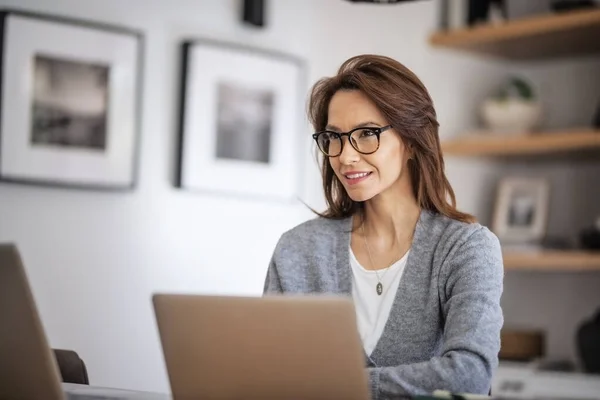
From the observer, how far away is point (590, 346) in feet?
10.9

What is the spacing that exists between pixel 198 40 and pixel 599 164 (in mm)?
1683

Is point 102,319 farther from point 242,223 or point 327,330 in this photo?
point 327,330

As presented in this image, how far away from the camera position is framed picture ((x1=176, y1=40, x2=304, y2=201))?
338cm

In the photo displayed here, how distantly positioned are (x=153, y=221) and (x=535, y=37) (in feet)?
5.38

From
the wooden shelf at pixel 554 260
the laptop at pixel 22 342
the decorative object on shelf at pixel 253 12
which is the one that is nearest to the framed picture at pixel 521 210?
the wooden shelf at pixel 554 260

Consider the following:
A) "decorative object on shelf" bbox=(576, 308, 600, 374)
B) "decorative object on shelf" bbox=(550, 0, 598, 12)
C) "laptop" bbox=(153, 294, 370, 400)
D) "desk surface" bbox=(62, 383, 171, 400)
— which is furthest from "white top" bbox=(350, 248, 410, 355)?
Result: "decorative object on shelf" bbox=(550, 0, 598, 12)

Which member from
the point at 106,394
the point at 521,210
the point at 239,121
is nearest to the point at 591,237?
the point at 521,210

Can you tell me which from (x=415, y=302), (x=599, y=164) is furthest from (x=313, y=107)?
(x=599, y=164)

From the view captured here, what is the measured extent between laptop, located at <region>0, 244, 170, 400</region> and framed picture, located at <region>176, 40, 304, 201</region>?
1.86 meters

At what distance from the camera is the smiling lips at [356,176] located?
200cm

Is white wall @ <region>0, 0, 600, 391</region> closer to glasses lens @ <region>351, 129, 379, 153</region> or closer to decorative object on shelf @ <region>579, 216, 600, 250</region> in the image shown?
decorative object on shelf @ <region>579, 216, 600, 250</region>

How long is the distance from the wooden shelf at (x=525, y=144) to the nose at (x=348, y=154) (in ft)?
5.79

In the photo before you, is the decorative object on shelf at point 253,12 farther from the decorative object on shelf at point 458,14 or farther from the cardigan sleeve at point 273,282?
the cardigan sleeve at point 273,282

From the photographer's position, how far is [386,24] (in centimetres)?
385
